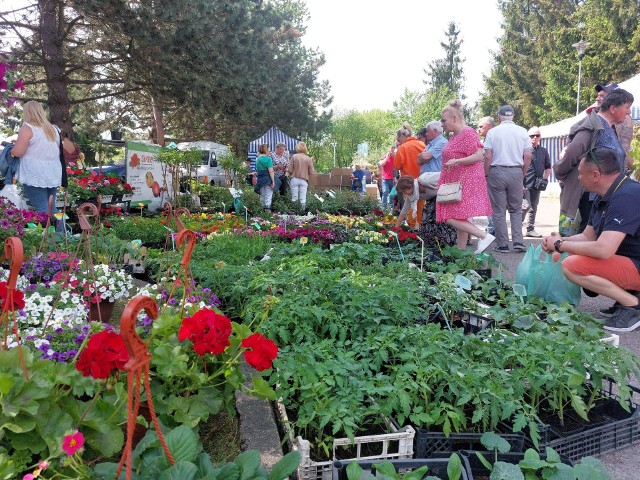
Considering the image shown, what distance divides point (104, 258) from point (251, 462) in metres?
3.58

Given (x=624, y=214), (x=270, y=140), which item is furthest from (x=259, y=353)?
(x=270, y=140)

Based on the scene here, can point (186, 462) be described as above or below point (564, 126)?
below

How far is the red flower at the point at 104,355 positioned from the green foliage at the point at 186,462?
0.27 m

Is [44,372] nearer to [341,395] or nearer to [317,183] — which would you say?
[341,395]

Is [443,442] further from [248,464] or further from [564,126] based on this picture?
[564,126]

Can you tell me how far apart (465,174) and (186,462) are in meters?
5.11

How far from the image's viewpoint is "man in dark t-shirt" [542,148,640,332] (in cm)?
389

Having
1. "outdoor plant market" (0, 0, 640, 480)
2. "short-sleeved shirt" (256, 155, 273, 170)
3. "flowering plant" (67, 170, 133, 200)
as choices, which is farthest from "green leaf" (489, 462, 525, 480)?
"short-sleeved shirt" (256, 155, 273, 170)

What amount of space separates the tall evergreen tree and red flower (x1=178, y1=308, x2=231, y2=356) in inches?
2419

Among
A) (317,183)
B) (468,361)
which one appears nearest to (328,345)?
(468,361)

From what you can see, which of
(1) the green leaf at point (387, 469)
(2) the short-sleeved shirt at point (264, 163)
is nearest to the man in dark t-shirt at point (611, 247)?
(1) the green leaf at point (387, 469)

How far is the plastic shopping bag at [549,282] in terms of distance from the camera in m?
4.30

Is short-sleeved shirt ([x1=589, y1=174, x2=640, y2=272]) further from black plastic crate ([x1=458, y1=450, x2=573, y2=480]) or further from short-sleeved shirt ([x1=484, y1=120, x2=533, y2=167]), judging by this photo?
short-sleeved shirt ([x1=484, y1=120, x2=533, y2=167])

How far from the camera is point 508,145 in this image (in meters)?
7.12
